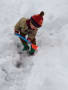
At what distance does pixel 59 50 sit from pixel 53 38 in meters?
0.37

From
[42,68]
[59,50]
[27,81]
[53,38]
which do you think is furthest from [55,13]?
[27,81]

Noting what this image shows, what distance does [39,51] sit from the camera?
3.60 metres

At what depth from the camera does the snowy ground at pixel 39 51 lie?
119 inches

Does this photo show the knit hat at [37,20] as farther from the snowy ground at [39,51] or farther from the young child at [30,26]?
the snowy ground at [39,51]

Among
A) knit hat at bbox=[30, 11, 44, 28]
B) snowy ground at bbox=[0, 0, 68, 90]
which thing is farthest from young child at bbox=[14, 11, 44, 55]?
snowy ground at bbox=[0, 0, 68, 90]

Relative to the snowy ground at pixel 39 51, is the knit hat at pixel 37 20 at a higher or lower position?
higher

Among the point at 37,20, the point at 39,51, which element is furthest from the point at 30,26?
the point at 39,51

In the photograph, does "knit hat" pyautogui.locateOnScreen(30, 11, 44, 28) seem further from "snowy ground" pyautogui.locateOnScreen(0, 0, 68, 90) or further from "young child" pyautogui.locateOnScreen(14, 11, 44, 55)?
"snowy ground" pyautogui.locateOnScreen(0, 0, 68, 90)

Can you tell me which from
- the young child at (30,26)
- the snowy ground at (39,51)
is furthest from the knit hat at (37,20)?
the snowy ground at (39,51)

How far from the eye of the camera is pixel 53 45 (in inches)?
144

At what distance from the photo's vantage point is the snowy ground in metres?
3.03

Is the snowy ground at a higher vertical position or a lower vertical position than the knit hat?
lower

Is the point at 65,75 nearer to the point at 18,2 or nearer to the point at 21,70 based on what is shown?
the point at 21,70

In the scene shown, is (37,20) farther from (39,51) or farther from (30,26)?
(39,51)
